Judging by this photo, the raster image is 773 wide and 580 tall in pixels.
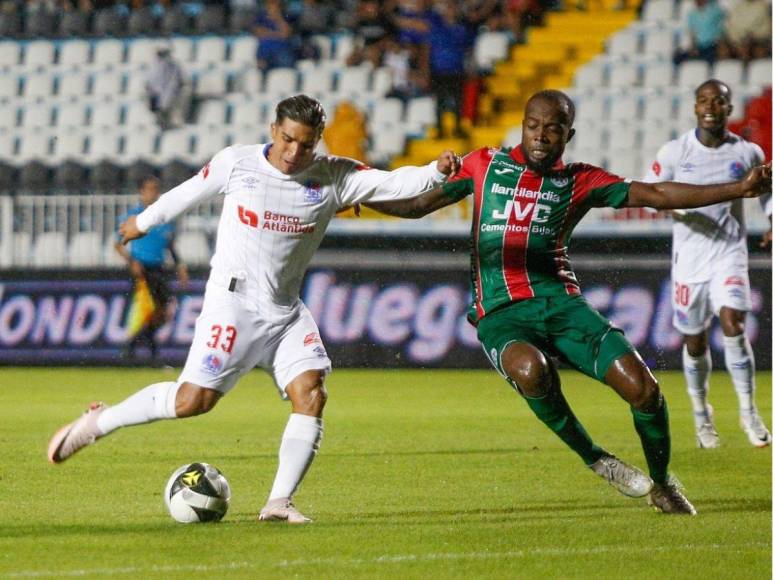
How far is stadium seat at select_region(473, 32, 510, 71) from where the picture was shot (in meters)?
22.9

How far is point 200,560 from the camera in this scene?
616 centimetres

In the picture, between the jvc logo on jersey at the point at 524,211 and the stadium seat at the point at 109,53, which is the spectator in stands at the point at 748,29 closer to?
the stadium seat at the point at 109,53

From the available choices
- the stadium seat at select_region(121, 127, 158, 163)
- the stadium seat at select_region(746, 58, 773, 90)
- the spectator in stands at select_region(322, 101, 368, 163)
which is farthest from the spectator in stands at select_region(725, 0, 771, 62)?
the stadium seat at select_region(121, 127, 158, 163)

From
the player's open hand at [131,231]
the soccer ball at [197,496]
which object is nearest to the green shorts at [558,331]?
the soccer ball at [197,496]

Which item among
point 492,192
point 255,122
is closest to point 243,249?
point 492,192

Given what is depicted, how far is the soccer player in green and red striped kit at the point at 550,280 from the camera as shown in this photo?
293 inches

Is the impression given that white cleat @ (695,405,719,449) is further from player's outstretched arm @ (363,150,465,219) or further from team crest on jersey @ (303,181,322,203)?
team crest on jersey @ (303,181,322,203)

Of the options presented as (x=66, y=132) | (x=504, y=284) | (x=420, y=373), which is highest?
(x=504, y=284)

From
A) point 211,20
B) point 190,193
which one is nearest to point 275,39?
point 211,20

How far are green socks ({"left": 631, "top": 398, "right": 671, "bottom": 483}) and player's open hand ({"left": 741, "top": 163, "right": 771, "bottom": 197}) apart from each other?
3.73ft

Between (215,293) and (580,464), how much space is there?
131 inches

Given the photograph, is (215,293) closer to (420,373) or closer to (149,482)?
(149,482)

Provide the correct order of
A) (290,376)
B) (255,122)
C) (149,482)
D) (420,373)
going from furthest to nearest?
1. (255,122)
2. (420,373)
3. (149,482)
4. (290,376)

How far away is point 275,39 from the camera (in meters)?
23.5
